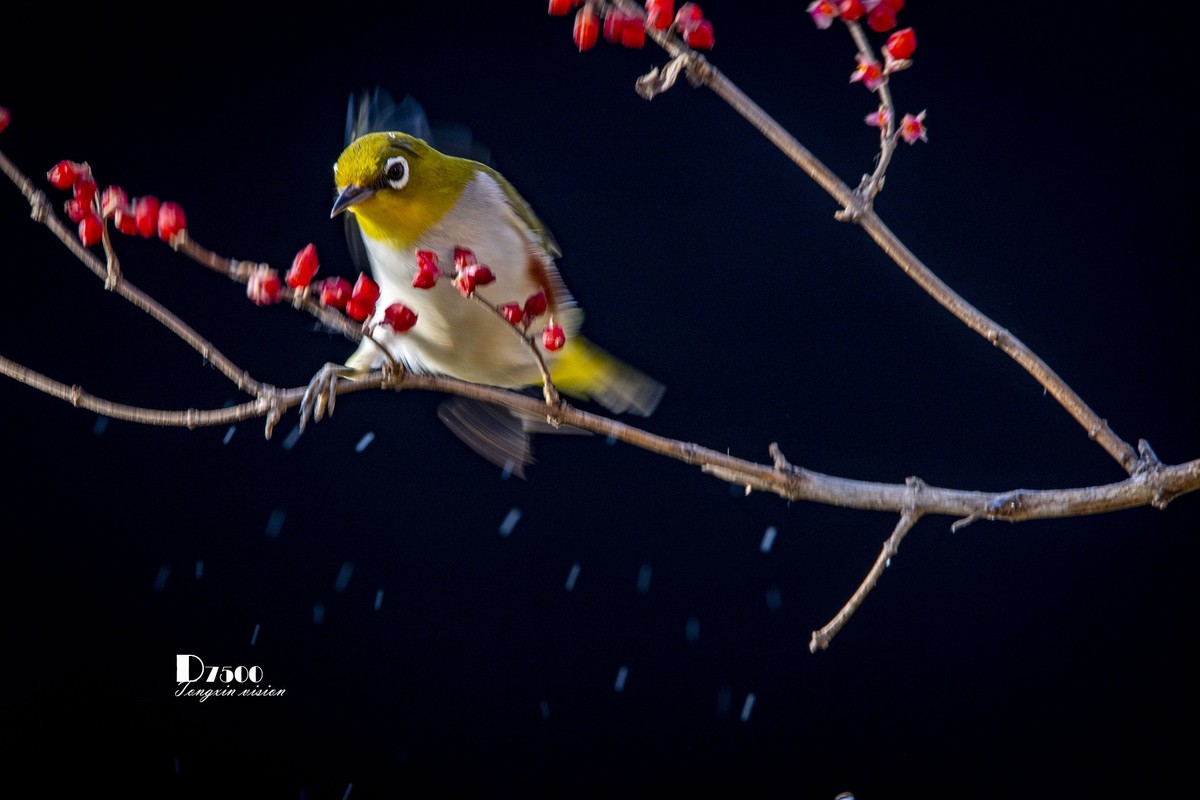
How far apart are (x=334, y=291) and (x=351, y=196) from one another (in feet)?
0.71

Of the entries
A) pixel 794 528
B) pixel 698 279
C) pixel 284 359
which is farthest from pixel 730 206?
pixel 284 359

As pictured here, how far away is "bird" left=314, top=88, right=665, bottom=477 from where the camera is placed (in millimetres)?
881

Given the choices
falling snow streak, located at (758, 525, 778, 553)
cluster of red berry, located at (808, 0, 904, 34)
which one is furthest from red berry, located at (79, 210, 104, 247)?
falling snow streak, located at (758, 525, 778, 553)

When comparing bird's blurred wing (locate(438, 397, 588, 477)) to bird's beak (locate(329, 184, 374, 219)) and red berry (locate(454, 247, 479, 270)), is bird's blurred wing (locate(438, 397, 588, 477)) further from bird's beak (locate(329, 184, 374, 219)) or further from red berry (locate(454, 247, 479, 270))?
red berry (locate(454, 247, 479, 270))

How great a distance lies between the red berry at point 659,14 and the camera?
2.09 ft

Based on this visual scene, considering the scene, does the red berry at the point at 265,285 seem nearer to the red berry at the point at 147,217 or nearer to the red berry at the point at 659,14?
the red berry at the point at 147,217

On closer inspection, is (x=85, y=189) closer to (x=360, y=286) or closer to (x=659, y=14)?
(x=360, y=286)

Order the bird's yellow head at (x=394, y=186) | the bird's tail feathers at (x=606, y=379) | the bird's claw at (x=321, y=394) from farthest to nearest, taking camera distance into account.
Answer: the bird's tail feathers at (x=606, y=379) → the bird's yellow head at (x=394, y=186) → the bird's claw at (x=321, y=394)

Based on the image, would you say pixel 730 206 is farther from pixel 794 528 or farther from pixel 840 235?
pixel 794 528

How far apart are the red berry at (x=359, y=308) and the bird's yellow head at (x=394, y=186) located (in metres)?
0.20

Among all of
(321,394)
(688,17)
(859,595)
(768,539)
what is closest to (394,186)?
(321,394)

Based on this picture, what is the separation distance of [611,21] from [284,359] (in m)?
0.77

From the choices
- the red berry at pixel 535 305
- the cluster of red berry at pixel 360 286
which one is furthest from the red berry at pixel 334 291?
the red berry at pixel 535 305

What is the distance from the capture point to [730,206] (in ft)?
4.34
